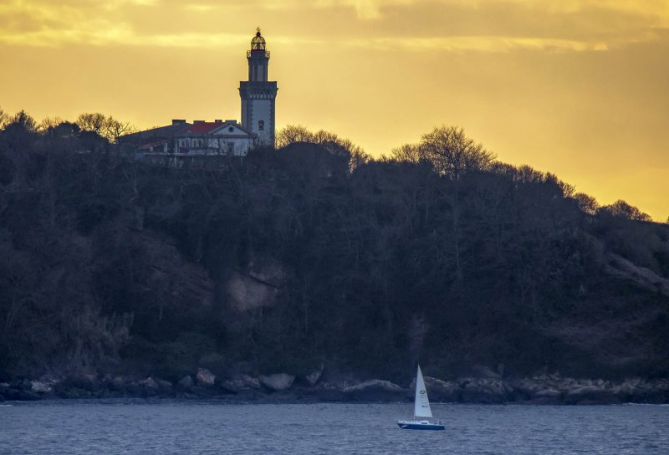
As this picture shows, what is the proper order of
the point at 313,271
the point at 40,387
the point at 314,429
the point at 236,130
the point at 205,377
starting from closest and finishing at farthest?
1. the point at 314,429
2. the point at 40,387
3. the point at 205,377
4. the point at 313,271
5. the point at 236,130

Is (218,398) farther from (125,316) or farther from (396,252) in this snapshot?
(396,252)

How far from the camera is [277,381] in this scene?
119250 mm

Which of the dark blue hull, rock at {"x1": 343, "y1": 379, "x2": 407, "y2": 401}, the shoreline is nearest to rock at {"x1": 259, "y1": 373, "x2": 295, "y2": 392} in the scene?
the shoreline

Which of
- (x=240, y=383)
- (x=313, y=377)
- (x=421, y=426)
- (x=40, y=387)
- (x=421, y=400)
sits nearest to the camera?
(x=421, y=426)

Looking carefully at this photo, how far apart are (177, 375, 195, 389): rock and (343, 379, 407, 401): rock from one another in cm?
1070

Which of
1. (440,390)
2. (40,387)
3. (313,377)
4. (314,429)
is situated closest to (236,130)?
(313,377)

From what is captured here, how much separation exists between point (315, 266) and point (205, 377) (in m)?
18.3

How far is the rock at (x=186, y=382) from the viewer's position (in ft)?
383

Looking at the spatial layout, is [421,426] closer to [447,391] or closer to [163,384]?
[447,391]

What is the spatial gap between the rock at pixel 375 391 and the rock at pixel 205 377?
9.24 meters

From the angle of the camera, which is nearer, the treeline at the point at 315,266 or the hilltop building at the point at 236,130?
the treeline at the point at 315,266

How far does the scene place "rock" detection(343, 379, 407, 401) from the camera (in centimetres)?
11888

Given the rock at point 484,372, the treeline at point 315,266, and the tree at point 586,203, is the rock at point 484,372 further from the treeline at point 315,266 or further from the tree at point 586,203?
the tree at point 586,203

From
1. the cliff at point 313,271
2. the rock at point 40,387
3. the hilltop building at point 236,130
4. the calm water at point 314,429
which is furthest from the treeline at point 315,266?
the hilltop building at point 236,130
